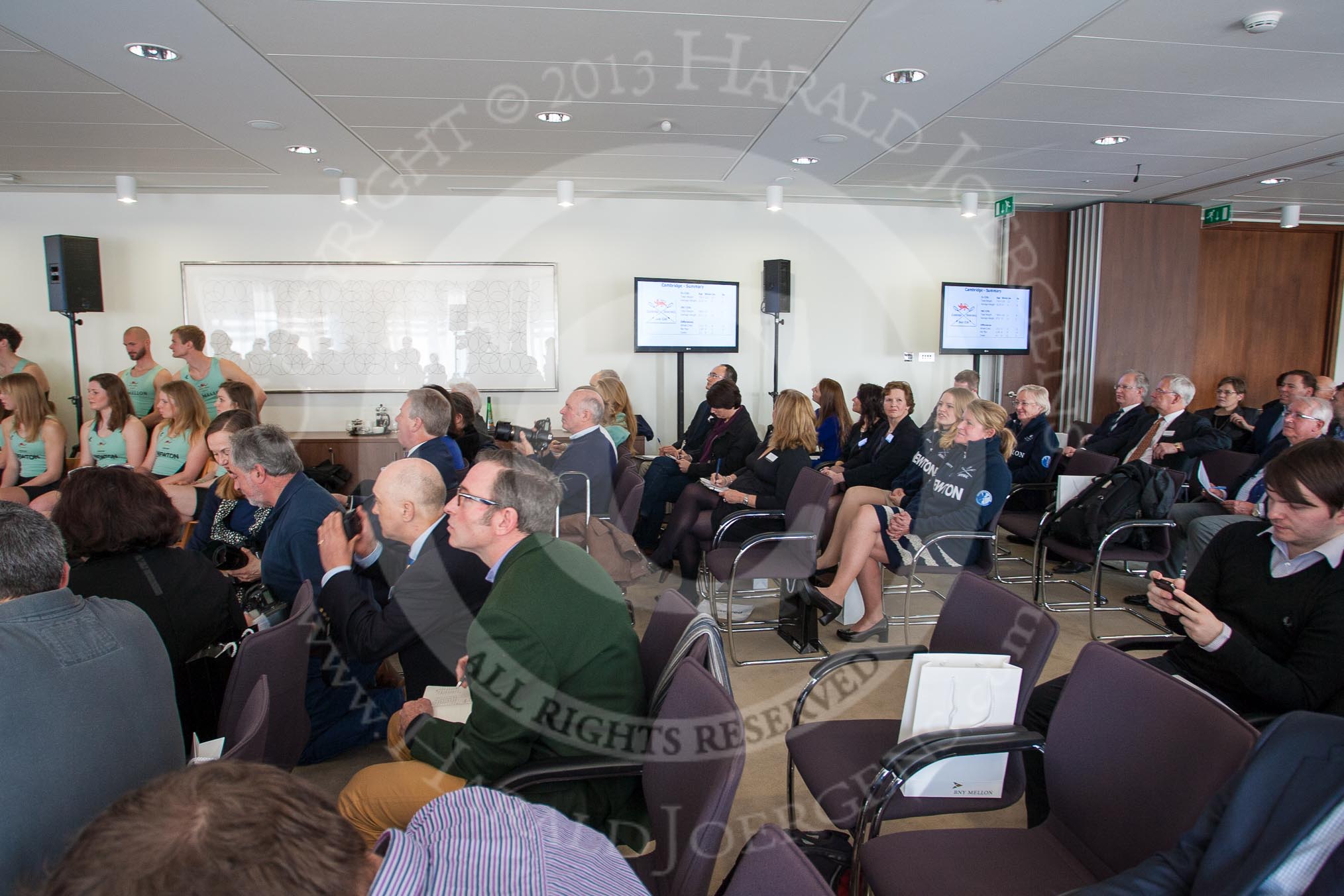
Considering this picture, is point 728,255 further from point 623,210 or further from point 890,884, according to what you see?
point 890,884

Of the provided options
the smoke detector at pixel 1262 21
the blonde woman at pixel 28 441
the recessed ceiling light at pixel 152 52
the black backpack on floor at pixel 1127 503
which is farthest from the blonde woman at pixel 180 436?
the smoke detector at pixel 1262 21

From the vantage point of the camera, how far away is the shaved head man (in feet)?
19.7

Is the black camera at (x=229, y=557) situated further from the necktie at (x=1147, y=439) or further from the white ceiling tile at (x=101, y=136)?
the necktie at (x=1147, y=439)

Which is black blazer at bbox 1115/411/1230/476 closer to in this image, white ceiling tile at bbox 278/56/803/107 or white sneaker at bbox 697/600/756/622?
white sneaker at bbox 697/600/756/622

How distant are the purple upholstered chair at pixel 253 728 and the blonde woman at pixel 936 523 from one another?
2.58m

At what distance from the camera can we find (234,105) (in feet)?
13.8

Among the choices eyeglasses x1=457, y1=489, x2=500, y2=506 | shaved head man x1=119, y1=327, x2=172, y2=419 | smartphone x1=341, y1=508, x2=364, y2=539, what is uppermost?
shaved head man x1=119, y1=327, x2=172, y2=419

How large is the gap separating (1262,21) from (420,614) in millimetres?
4069

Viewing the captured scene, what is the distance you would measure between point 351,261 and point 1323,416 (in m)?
7.02

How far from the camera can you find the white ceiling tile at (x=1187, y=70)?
3.45 meters

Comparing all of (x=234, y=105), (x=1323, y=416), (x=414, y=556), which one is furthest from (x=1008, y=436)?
(x=234, y=105)

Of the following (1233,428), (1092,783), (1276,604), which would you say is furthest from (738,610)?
→ (1233,428)

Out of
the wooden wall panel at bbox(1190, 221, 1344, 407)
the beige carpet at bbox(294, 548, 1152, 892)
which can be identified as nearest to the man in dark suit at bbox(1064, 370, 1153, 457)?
the beige carpet at bbox(294, 548, 1152, 892)

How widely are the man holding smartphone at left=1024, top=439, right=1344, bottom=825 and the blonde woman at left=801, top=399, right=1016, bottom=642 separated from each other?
4.71ft
